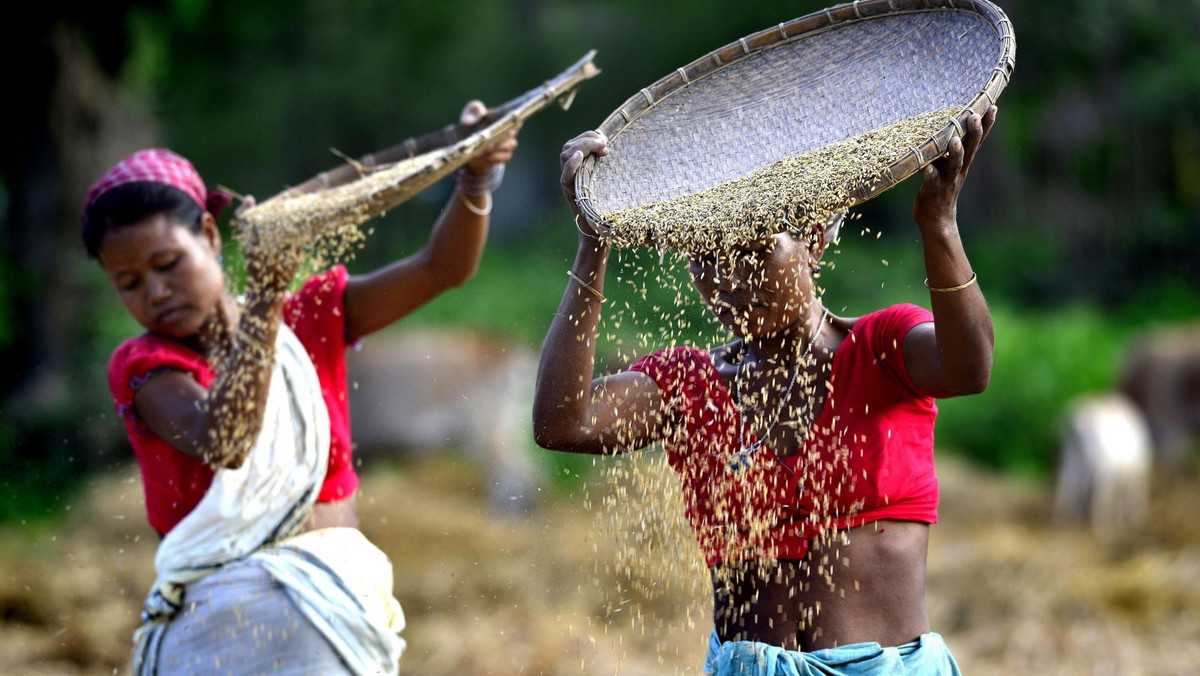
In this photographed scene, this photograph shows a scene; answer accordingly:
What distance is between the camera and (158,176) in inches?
114

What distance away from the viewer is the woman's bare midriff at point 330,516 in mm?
2883

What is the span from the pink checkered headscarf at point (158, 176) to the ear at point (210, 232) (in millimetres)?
27

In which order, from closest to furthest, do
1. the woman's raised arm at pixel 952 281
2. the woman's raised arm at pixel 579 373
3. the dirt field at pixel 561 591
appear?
the woman's raised arm at pixel 952 281 → the woman's raised arm at pixel 579 373 → the dirt field at pixel 561 591

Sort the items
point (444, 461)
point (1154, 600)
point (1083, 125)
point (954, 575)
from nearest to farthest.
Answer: point (1154, 600) → point (954, 575) → point (444, 461) → point (1083, 125)

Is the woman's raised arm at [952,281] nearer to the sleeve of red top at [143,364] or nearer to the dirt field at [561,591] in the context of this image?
the sleeve of red top at [143,364]

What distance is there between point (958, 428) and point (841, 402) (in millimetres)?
7409

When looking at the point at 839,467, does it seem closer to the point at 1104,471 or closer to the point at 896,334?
the point at 896,334

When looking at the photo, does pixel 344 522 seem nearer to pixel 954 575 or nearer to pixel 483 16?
pixel 954 575

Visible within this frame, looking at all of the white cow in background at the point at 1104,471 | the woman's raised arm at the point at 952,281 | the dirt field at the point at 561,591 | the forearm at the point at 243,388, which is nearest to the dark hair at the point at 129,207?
the forearm at the point at 243,388

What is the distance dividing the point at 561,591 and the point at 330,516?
11.1 ft

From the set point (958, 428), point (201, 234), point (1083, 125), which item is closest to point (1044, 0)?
point (1083, 125)

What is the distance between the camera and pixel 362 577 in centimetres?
279

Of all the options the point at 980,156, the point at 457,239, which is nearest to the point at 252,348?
the point at 457,239

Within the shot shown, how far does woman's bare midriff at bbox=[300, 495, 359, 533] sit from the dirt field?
1.95m
